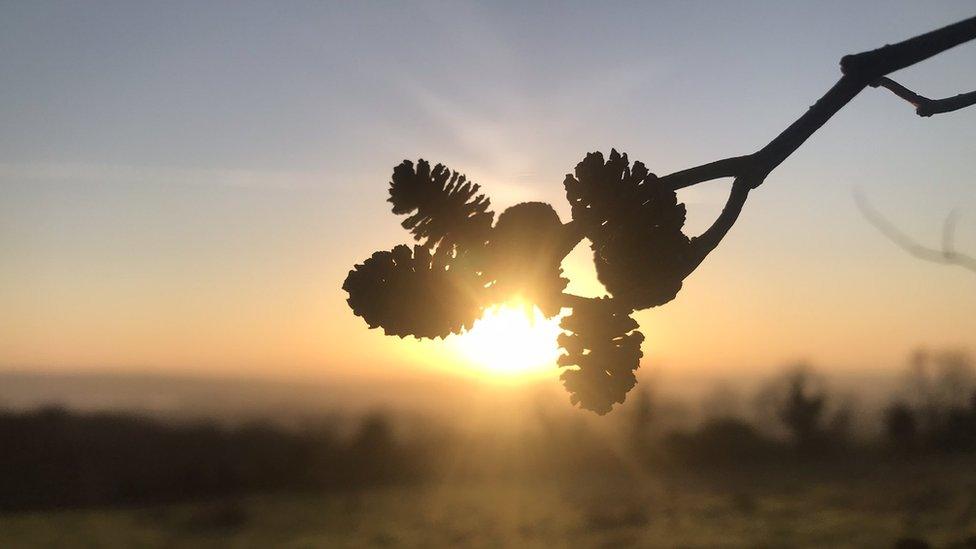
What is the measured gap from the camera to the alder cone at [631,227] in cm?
121

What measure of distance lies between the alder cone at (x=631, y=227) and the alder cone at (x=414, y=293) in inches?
7.6

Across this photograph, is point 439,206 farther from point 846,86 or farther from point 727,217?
point 846,86

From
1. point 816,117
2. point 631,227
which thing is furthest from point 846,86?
point 631,227

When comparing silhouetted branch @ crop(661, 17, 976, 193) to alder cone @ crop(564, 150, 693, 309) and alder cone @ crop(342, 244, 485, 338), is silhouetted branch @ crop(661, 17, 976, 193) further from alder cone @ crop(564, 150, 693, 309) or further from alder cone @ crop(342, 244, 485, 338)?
alder cone @ crop(342, 244, 485, 338)

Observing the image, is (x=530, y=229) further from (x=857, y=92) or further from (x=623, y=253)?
(x=857, y=92)

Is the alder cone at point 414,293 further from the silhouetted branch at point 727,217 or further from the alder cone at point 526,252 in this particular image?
the silhouetted branch at point 727,217

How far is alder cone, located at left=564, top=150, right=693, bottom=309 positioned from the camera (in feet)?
3.98

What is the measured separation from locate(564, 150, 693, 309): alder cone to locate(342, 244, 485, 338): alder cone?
193 mm

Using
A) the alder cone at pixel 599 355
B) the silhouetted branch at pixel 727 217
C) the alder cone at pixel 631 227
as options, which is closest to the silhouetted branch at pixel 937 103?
the silhouetted branch at pixel 727 217

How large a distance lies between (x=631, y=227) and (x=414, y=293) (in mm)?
328

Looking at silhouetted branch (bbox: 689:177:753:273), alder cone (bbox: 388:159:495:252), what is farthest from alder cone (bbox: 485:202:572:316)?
silhouetted branch (bbox: 689:177:753:273)

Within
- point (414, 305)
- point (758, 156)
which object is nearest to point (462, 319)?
point (414, 305)

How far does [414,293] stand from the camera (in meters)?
1.21

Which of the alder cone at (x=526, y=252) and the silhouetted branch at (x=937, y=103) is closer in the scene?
the alder cone at (x=526, y=252)
